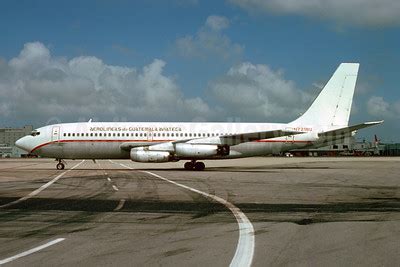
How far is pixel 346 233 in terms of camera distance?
849 cm

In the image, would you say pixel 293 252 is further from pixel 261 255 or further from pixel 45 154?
pixel 45 154

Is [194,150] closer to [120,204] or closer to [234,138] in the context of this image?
[234,138]

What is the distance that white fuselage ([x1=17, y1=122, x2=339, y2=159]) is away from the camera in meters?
35.4

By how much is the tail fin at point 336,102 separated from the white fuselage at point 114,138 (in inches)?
206

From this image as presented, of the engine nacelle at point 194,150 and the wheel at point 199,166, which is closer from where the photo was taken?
the engine nacelle at point 194,150

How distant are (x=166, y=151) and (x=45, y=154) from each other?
10344 mm

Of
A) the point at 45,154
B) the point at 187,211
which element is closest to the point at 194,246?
the point at 187,211

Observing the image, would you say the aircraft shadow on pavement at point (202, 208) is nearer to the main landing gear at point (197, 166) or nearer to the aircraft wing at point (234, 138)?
the aircraft wing at point (234, 138)

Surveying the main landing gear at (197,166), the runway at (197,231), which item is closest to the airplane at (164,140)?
the main landing gear at (197,166)

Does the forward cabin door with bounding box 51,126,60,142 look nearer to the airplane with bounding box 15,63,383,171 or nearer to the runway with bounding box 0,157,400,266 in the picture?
the airplane with bounding box 15,63,383,171

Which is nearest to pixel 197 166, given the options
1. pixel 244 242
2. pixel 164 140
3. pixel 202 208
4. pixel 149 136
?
pixel 164 140

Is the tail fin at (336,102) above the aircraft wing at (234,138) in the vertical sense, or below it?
above

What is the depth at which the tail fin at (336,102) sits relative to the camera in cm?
3978

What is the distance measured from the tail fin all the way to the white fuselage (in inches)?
206
